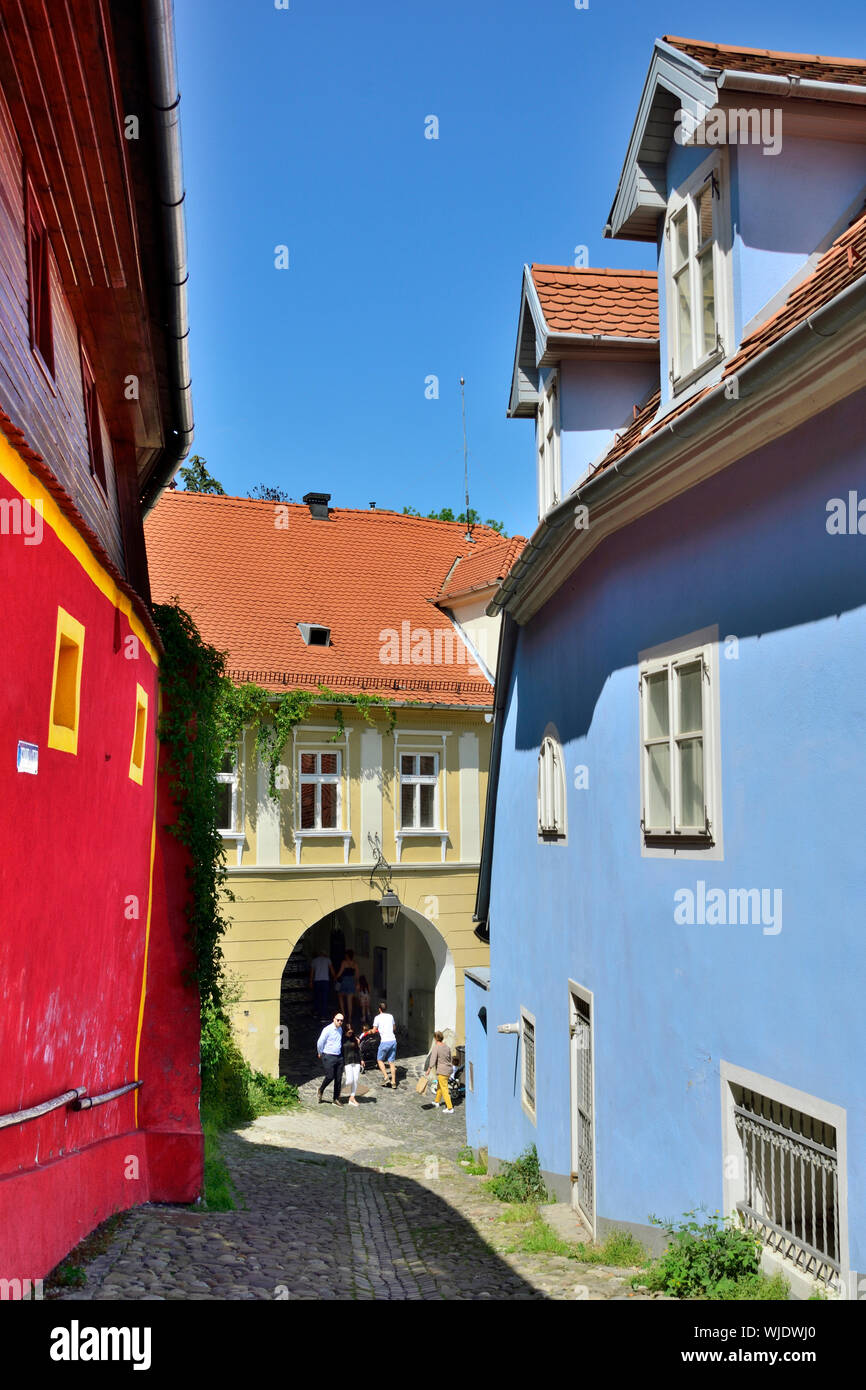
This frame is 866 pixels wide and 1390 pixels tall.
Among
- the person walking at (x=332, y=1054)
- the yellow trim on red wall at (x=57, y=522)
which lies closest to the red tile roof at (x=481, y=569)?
the person walking at (x=332, y=1054)

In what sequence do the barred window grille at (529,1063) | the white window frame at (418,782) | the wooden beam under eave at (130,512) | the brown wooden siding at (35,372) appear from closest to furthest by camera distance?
the brown wooden siding at (35,372) < the wooden beam under eave at (130,512) < the barred window grille at (529,1063) < the white window frame at (418,782)

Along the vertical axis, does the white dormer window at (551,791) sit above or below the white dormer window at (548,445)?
below

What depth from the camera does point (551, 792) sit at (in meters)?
11.3

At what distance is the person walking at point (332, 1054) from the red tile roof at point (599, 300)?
11999 millimetres

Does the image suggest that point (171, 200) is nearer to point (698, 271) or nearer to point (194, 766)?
point (698, 271)

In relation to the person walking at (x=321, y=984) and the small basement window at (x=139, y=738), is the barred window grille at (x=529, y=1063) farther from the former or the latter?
the person walking at (x=321, y=984)

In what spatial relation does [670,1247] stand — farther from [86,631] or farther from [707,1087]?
[86,631]

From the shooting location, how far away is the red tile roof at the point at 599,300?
10.4 meters

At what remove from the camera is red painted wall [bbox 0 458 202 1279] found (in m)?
5.15

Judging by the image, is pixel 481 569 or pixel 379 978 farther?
pixel 379 978

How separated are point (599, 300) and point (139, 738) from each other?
225 inches

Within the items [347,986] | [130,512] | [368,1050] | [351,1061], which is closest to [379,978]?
[347,986]

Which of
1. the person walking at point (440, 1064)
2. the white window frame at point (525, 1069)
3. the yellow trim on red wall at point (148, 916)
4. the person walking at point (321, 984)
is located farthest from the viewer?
the person walking at point (321, 984)

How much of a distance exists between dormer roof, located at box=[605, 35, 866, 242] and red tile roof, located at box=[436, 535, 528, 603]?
47.5ft
